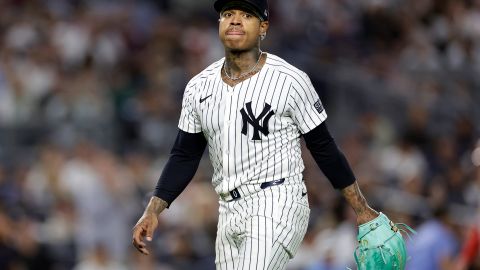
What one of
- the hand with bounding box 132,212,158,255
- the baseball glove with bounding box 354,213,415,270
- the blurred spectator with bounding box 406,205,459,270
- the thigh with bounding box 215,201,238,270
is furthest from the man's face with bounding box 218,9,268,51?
the blurred spectator with bounding box 406,205,459,270

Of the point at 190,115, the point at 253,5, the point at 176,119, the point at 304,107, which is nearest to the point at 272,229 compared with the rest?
the point at 304,107

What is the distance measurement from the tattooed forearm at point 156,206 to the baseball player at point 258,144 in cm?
5

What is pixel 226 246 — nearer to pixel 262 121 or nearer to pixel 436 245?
pixel 262 121

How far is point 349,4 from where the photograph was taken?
18.0m

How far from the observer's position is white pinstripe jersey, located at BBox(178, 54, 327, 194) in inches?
262

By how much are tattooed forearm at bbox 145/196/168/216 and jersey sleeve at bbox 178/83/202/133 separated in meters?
0.42

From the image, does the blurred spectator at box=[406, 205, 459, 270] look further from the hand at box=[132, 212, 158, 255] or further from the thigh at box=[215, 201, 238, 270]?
the hand at box=[132, 212, 158, 255]

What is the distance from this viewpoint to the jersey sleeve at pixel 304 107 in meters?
6.67

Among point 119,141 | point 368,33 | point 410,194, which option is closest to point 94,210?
point 119,141

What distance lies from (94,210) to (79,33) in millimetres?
3710

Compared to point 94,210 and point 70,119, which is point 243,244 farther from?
point 70,119

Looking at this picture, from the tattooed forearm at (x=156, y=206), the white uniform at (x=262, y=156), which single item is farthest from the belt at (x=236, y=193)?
the tattooed forearm at (x=156, y=206)

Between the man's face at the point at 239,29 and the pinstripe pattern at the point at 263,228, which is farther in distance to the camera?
the man's face at the point at 239,29

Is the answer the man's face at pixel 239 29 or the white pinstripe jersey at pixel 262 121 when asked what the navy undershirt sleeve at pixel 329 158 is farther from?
the man's face at pixel 239 29
